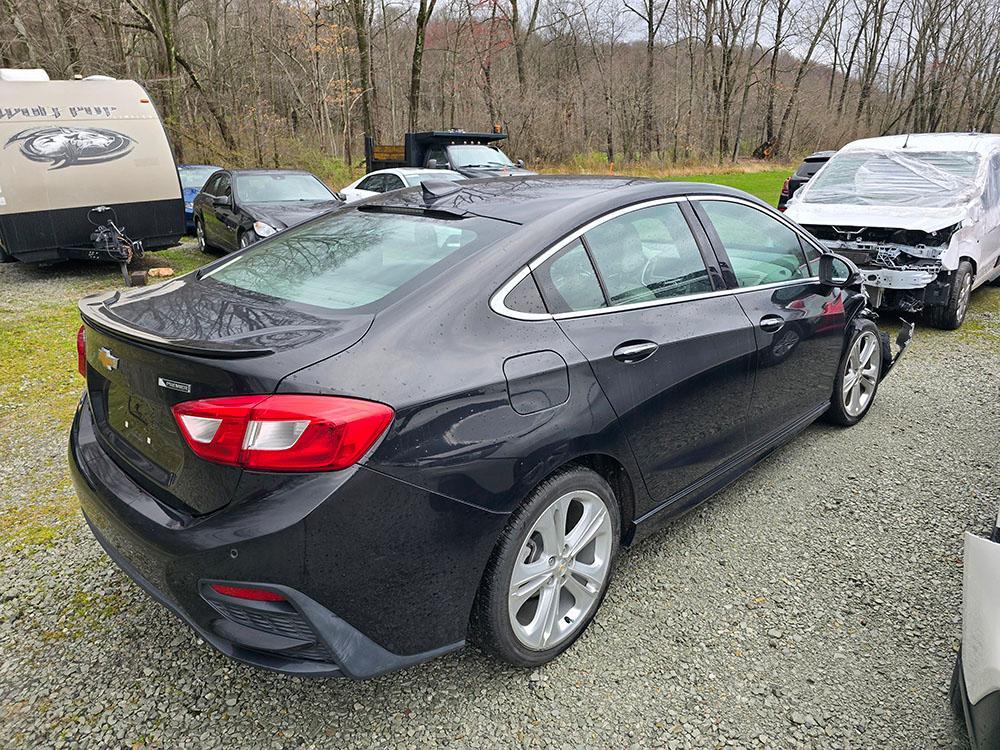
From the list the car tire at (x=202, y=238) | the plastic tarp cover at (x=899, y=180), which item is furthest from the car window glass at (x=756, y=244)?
the car tire at (x=202, y=238)

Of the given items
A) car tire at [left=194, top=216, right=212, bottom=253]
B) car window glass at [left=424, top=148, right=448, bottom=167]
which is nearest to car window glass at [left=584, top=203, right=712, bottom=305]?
car tire at [left=194, top=216, right=212, bottom=253]

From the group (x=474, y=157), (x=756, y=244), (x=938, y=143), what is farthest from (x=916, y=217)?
(x=474, y=157)

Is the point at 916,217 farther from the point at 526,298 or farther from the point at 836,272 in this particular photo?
the point at 526,298

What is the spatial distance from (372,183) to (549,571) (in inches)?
476

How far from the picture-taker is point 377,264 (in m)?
2.41

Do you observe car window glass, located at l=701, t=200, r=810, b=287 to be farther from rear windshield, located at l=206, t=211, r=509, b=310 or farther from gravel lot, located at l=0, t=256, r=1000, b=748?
rear windshield, located at l=206, t=211, r=509, b=310

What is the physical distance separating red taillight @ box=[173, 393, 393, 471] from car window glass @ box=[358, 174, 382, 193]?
11.8 m

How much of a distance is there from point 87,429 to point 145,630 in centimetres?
78

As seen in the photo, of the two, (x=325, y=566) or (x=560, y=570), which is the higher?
(x=325, y=566)

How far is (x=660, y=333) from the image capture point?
8.45ft

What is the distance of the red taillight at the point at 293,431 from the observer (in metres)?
1.72

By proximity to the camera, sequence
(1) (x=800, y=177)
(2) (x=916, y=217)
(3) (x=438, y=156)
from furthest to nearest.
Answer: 1. (3) (x=438, y=156)
2. (1) (x=800, y=177)
3. (2) (x=916, y=217)

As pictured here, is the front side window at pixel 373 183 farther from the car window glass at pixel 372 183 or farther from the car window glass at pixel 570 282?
the car window glass at pixel 570 282

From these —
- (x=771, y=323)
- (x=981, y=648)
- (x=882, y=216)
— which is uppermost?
(x=882, y=216)
